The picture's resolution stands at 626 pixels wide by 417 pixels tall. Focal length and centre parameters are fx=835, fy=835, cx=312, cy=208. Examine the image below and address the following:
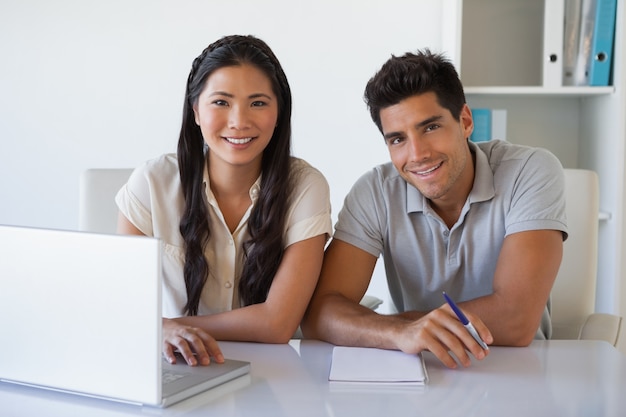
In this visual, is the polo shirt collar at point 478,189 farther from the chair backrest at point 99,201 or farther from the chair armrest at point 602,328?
the chair backrest at point 99,201

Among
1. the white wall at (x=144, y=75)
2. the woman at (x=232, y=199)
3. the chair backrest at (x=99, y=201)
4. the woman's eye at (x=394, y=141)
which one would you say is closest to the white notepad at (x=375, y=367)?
the woman at (x=232, y=199)

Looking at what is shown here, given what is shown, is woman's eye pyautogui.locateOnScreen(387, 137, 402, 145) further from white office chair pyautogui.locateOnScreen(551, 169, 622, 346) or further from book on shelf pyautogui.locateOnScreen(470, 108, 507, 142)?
book on shelf pyautogui.locateOnScreen(470, 108, 507, 142)

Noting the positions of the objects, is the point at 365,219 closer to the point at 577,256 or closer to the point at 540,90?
the point at 577,256

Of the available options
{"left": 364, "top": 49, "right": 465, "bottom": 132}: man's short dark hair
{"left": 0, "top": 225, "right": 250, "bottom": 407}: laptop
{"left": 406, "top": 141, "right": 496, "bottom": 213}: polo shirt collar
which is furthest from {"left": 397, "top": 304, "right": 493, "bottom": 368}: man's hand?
{"left": 364, "top": 49, "right": 465, "bottom": 132}: man's short dark hair

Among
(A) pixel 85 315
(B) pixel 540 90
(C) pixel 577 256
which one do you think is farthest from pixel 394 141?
(B) pixel 540 90

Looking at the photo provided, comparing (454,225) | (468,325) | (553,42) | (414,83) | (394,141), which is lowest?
(468,325)

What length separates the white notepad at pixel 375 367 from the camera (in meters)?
1.28

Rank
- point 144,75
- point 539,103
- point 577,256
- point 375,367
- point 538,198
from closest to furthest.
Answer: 1. point 375,367
2. point 538,198
3. point 577,256
4. point 539,103
5. point 144,75

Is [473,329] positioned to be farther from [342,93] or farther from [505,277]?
[342,93]

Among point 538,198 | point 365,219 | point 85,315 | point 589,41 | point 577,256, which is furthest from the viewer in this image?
point 589,41

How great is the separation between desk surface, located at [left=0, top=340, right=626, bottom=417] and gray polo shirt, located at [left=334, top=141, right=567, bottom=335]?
45 cm

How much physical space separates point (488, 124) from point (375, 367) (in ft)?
5.59

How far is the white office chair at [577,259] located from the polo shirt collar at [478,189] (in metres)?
0.26

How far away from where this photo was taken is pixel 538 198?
1.80 meters
